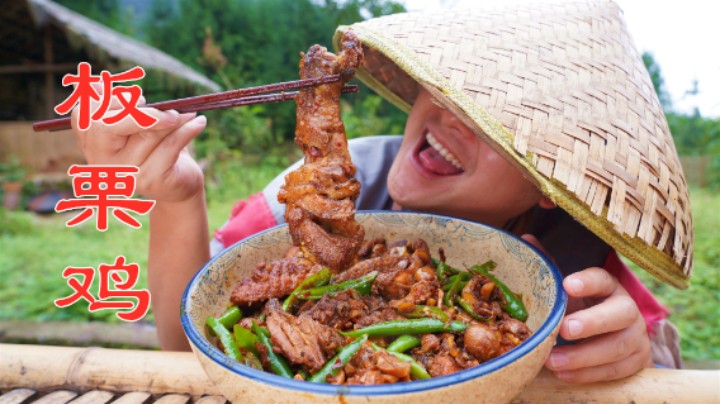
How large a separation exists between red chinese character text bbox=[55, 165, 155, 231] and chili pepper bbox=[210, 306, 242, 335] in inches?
23.1

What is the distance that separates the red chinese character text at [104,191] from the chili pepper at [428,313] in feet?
3.38

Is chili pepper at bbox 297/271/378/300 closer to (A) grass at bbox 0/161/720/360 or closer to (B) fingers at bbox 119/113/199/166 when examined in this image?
(B) fingers at bbox 119/113/199/166

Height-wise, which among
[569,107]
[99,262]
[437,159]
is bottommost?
[99,262]

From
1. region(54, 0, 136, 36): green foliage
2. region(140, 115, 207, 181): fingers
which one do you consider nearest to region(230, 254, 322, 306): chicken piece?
region(140, 115, 207, 181): fingers

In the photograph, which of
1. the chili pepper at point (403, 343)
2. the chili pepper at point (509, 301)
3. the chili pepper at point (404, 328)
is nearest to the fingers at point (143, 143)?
the chili pepper at point (404, 328)

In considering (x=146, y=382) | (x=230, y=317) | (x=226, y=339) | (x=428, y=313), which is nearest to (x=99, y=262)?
(x=146, y=382)

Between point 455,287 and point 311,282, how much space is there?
1.55ft

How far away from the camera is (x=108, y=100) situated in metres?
1.59

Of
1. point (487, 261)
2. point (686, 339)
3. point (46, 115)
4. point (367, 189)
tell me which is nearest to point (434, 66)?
point (487, 261)

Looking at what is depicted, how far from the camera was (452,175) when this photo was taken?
2.03m

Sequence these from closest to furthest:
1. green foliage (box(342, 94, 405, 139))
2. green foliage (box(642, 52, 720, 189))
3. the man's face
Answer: the man's face < green foliage (box(342, 94, 405, 139)) < green foliage (box(642, 52, 720, 189))

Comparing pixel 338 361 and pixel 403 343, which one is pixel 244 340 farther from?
pixel 403 343

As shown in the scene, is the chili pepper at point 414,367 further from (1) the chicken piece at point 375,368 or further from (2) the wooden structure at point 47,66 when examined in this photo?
(2) the wooden structure at point 47,66

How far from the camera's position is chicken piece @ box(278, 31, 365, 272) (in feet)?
5.47
